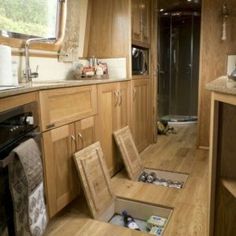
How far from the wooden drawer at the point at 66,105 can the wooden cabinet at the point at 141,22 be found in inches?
45.7

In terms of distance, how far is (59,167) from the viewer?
1834 mm

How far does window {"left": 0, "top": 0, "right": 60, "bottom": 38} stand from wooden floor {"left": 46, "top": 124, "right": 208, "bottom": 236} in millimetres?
1447

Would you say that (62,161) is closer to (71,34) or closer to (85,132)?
(85,132)

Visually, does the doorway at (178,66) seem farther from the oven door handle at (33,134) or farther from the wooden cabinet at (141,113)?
the oven door handle at (33,134)

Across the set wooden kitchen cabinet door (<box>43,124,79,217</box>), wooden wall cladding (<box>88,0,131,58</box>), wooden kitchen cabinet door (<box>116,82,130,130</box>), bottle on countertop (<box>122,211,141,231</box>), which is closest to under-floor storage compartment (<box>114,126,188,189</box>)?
wooden kitchen cabinet door (<box>116,82,130,130</box>)

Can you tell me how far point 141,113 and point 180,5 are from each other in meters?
2.58

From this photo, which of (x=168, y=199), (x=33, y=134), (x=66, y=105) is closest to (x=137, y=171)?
(x=168, y=199)

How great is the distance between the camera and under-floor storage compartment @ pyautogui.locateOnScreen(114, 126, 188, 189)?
8.63 ft

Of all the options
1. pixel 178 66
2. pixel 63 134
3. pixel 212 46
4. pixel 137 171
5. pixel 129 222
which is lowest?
pixel 129 222

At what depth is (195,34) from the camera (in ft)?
17.8

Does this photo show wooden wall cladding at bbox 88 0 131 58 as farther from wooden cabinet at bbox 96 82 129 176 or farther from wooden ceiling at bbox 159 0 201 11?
wooden ceiling at bbox 159 0 201 11

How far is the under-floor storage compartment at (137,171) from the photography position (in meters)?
2.63

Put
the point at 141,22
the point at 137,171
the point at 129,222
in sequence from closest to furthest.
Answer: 1. the point at 129,222
2. the point at 137,171
3. the point at 141,22

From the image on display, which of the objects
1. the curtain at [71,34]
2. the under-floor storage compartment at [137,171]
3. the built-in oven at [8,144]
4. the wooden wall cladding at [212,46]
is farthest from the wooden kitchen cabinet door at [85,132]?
the wooden wall cladding at [212,46]
